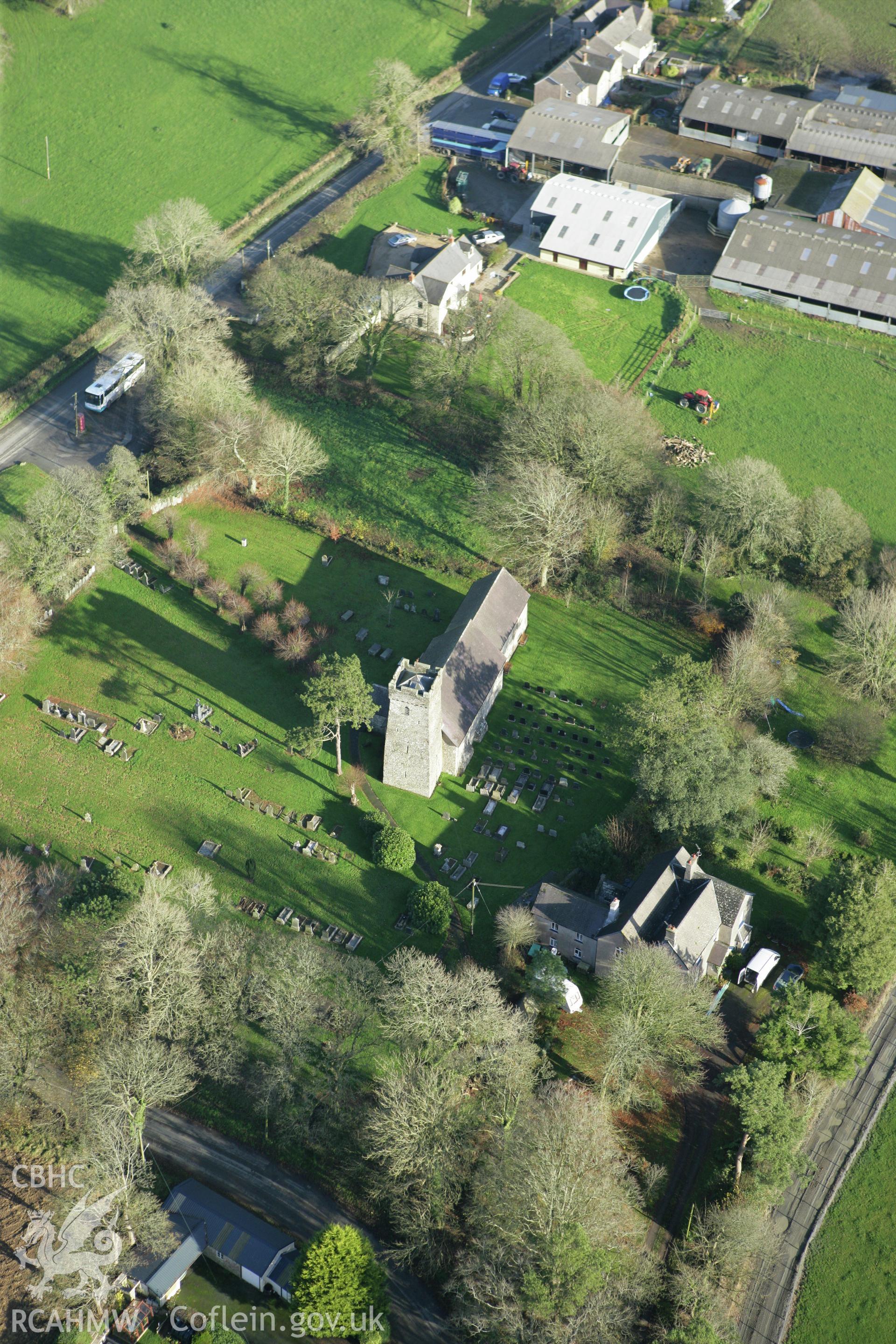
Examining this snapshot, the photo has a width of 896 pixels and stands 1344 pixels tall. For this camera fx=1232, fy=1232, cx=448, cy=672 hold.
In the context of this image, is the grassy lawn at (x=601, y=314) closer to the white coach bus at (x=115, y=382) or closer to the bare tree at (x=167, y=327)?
the bare tree at (x=167, y=327)

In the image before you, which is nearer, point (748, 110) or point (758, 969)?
point (758, 969)

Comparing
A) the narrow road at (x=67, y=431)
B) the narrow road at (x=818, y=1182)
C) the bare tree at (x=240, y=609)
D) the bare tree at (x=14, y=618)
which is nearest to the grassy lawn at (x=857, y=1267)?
the narrow road at (x=818, y=1182)

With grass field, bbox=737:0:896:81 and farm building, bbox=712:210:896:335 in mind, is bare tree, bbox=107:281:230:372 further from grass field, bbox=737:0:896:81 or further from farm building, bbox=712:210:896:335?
grass field, bbox=737:0:896:81

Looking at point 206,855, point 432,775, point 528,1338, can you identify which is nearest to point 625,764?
point 432,775

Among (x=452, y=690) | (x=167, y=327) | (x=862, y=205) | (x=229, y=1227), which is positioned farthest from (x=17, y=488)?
(x=862, y=205)

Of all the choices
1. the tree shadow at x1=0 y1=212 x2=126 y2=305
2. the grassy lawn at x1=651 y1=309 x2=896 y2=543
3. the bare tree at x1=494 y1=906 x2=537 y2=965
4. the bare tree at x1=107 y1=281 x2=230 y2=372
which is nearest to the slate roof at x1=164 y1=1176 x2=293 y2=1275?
the bare tree at x1=494 y1=906 x2=537 y2=965

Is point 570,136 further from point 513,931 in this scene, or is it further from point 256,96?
point 513,931
